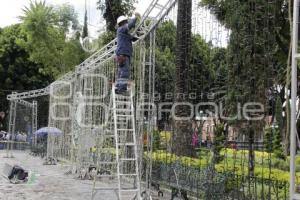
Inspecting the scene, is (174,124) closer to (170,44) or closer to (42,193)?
(170,44)

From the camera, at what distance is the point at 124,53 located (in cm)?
894

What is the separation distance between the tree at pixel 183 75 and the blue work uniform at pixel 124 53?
4.13 feet

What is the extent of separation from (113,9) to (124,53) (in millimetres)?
12603

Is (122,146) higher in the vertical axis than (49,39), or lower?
lower

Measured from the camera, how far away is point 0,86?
38938 millimetres

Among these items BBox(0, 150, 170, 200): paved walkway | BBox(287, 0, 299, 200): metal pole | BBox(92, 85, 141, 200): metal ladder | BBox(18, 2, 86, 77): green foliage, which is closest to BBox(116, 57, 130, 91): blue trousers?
BBox(92, 85, 141, 200): metal ladder

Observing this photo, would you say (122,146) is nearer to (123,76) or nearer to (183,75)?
(123,76)

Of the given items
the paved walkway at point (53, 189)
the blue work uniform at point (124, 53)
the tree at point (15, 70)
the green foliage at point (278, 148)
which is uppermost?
the tree at point (15, 70)

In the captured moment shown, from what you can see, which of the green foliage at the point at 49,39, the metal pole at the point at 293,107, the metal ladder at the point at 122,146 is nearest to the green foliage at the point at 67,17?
the green foliage at the point at 49,39

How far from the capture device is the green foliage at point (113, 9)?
21.1 m

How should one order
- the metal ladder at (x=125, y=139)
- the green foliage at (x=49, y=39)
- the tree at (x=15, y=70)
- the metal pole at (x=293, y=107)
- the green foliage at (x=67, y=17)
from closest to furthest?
the metal pole at (x=293, y=107)
the metal ladder at (x=125, y=139)
the green foliage at (x=49, y=39)
the green foliage at (x=67, y=17)
the tree at (x=15, y=70)

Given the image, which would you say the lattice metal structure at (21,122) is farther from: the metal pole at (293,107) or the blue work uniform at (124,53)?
the metal pole at (293,107)

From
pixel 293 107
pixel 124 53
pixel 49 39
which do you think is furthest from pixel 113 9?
pixel 293 107

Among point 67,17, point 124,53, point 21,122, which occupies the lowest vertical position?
point 21,122
